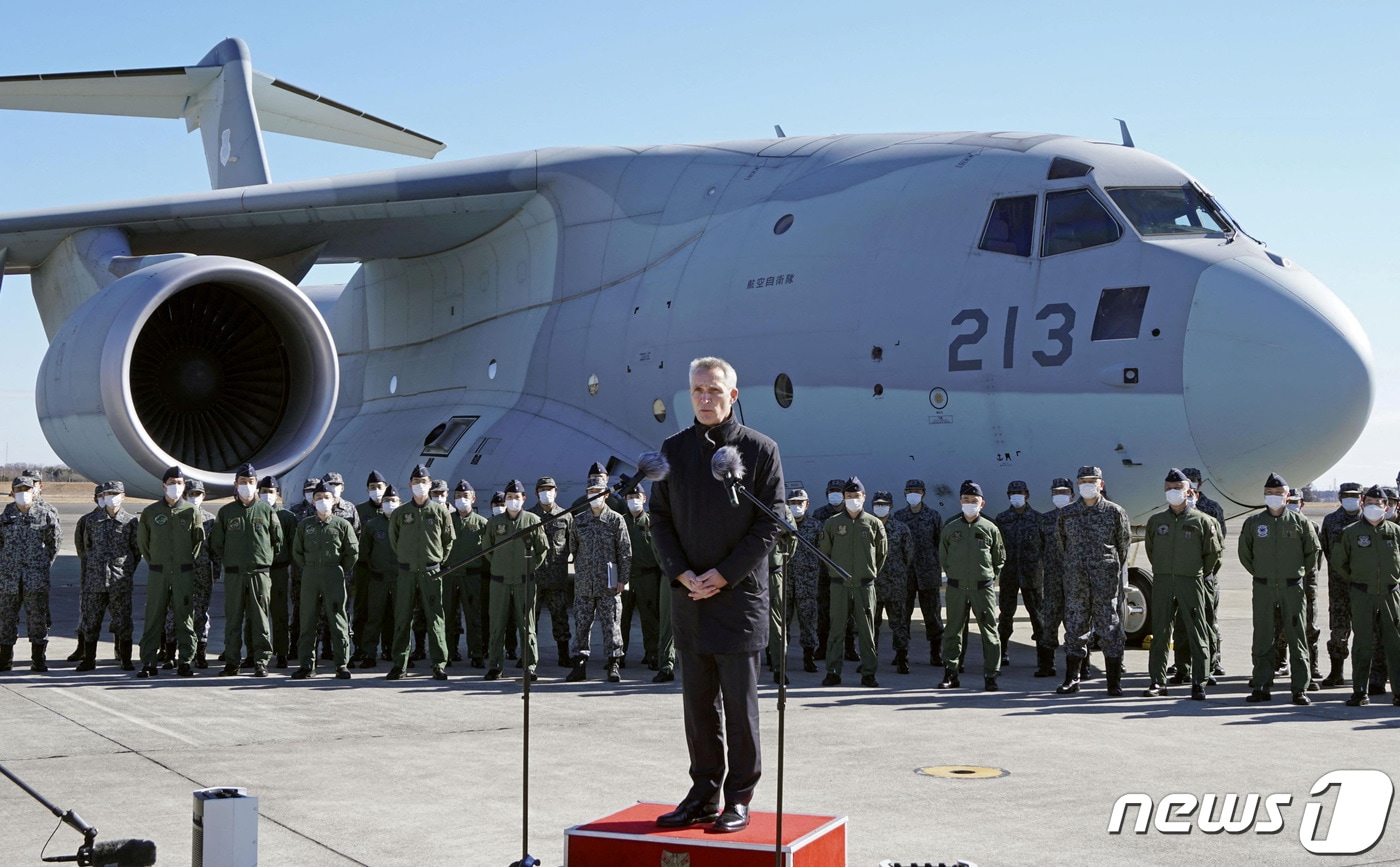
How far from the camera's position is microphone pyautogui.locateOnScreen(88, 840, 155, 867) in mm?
3906

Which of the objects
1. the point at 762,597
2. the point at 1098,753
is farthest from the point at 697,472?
the point at 1098,753

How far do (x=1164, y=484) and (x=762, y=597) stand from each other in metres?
6.05

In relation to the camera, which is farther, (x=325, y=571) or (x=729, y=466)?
(x=325, y=571)

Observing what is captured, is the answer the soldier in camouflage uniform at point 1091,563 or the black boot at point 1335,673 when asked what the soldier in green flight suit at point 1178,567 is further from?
the black boot at point 1335,673

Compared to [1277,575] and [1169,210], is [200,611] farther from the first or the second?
[1169,210]

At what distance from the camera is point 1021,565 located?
11180mm

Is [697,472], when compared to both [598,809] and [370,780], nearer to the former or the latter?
[598,809]

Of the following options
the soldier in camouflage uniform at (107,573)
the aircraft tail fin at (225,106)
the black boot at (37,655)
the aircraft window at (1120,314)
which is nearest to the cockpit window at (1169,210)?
the aircraft window at (1120,314)

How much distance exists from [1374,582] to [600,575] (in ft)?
16.9

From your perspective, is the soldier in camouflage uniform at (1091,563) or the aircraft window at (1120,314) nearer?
the soldier in camouflage uniform at (1091,563)

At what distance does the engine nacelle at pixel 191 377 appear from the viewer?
39.7 feet

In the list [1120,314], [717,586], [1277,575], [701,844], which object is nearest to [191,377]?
[1120,314]

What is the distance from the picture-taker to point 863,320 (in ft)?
36.3

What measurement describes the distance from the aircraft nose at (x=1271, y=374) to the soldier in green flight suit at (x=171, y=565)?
23.3ft
